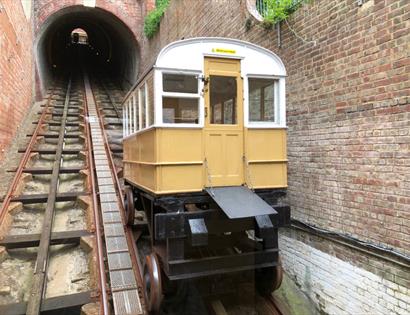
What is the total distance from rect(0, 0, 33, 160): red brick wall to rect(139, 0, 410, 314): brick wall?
582 cm

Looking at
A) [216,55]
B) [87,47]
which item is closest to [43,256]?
[216,55]

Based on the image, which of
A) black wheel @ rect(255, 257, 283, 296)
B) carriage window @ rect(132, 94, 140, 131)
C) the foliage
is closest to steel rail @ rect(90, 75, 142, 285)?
black wheel @ rect(255, 257, 283, 296)

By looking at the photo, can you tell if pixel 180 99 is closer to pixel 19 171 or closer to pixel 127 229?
pixel 127 229

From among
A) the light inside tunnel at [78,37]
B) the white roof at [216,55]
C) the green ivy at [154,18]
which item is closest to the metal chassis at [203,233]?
the white roof at [216,55]

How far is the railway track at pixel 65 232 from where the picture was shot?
4219 millimetres

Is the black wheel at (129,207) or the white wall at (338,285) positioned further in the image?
the black wheel at (129,207)

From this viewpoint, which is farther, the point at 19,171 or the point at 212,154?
the point at 19,171

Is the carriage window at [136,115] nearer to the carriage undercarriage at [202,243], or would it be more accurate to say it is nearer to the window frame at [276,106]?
the carriage undercarriage at [202,243]

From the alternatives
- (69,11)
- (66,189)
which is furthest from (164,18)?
(66,189)

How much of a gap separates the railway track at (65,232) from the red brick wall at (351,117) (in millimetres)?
2789

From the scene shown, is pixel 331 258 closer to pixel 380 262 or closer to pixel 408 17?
pixel 380 262

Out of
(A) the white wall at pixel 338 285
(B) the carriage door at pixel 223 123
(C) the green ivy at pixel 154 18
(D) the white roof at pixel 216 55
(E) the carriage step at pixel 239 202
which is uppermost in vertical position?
(C) the green ivy at pixel 154 18

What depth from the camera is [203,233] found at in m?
3.84

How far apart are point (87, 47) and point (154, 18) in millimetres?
21267
